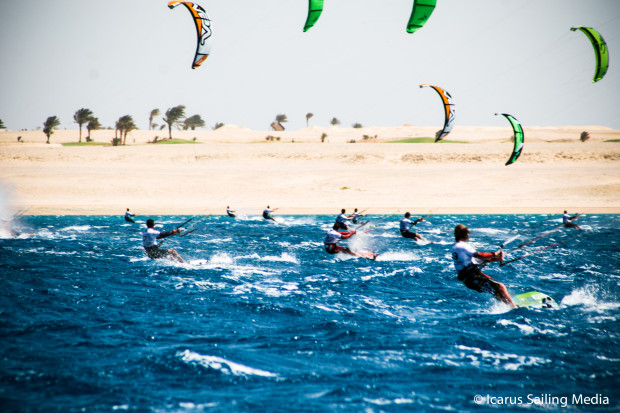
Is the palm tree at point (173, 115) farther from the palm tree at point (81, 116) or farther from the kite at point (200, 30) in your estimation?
the kite at point (200, 30)

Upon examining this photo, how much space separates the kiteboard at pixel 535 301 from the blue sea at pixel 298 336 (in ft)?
1.19

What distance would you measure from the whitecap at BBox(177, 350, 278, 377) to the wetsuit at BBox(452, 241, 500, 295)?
19.3 feet

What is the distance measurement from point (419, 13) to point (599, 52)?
24.5ft

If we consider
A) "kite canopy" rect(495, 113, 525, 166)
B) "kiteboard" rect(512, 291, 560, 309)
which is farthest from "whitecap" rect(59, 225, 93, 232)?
"kiteboard" rect(512, 291, 560, 309)

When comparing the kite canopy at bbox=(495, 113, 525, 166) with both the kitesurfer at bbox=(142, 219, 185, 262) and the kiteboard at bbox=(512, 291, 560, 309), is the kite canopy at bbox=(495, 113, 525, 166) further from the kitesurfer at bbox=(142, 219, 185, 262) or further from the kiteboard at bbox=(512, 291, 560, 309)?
the kitesurfer at bbox=(142, 219, 185, 262)

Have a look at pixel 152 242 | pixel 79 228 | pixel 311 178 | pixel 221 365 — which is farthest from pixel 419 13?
pixel 311 178

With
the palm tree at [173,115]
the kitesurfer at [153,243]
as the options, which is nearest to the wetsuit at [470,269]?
the kitesurfer at [153,243]

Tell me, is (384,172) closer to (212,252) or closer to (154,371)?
(212,252)

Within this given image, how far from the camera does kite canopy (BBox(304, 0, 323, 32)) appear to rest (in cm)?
2033

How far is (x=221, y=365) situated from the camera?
850 centimetres

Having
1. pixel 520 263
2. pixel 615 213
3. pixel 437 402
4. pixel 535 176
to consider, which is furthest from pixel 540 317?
pixel 535 176

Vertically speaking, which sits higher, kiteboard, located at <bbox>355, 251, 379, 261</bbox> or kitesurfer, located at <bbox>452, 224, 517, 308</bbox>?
kitesurfer, located at <bbox>452, 224, 517, 308</bbox>

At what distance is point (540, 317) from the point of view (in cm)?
1141

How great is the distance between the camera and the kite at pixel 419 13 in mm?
18844
